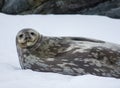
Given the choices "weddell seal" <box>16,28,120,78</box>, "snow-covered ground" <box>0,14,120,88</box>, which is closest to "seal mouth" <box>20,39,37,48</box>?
"weddell seal" <box>16,28,120,78</box>

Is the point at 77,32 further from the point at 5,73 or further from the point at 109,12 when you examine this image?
the point at 5,73

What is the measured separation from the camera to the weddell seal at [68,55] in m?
2.78

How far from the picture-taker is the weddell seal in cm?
278

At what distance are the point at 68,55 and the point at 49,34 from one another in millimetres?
2769

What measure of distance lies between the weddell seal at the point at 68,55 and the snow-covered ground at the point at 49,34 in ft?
0.36

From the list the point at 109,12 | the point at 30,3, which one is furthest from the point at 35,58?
the point at 30,3

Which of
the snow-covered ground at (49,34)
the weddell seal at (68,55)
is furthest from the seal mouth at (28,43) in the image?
the snow-covered ground at (49,34)

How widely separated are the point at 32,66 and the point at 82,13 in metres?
5.37

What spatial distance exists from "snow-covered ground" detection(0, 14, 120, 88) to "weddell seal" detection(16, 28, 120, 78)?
110 mm

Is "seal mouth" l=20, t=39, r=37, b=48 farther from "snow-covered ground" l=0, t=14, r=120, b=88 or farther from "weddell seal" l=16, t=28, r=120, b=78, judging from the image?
"snow-covered ground" l=0, t=14, r=120, b=88

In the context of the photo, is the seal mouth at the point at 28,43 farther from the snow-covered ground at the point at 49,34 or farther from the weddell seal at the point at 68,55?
the snow-covered ground at the point at 49,34

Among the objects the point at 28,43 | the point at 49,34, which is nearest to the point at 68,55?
the point at 28,43

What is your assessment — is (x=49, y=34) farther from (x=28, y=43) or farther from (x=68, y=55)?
(x=68, y=55)

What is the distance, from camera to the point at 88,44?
9.69ft
